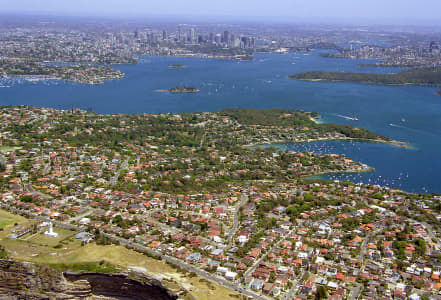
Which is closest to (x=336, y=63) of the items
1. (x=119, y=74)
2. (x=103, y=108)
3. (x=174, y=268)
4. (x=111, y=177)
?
(x=119, y=74)

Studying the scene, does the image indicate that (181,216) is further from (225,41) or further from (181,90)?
(225,41)

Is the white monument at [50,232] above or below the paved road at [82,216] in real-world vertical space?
above

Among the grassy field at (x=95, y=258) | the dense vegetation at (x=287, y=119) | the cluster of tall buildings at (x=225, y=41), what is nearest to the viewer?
the grassy field at (x=95, y=258)

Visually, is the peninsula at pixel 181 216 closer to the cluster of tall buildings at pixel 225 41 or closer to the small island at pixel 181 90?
the small island at pixel 181 90

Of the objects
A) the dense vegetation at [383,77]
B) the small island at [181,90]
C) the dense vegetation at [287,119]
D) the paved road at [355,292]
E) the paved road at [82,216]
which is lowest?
the paved road at [355,292]

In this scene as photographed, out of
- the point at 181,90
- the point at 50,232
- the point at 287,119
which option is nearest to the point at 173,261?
the point at 50,232

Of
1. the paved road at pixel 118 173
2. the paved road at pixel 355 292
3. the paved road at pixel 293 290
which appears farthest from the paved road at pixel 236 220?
the paved road at pixel 118 173

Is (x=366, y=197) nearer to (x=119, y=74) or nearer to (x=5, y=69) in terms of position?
(x=119, y=74)
